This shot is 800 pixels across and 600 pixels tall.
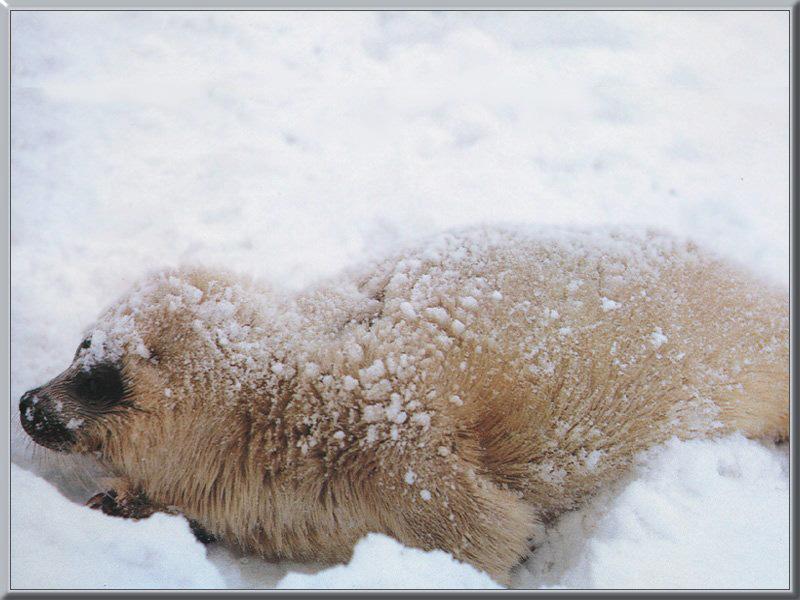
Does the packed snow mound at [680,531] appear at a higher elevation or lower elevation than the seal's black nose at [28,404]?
lower

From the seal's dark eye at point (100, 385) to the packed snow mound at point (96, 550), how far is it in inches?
20.7

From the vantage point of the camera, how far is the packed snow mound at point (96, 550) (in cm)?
244

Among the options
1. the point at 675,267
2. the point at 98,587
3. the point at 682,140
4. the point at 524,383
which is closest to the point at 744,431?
the point at 675,267

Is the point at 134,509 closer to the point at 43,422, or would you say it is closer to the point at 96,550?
the point at 96,550

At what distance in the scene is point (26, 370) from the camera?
8.91 ft

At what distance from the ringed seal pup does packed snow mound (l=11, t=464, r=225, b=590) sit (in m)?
0.09

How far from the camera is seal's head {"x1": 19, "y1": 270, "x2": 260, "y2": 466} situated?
7.86ft

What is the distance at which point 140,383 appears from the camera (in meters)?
2.39

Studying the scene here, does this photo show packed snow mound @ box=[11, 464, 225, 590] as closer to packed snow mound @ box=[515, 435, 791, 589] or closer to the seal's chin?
the seal's chin

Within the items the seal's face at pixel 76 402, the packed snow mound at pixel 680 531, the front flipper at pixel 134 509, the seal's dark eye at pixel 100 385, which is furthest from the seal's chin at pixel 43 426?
the packed snow mound at pixel 680 531

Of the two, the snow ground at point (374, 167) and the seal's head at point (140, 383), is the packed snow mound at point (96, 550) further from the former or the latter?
the seal's head at point (140, 383)

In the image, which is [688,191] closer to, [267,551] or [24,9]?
[267,551]

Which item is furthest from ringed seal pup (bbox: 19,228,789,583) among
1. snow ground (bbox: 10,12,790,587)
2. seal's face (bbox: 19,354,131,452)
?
snow ground (bbox: 10,12,790,587)

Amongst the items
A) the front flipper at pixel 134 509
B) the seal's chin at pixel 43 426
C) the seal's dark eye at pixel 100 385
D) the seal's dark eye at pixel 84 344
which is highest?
the seal's dark eye at pixel 84 344
